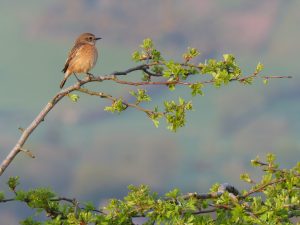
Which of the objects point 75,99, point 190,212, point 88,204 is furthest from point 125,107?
point 190,212

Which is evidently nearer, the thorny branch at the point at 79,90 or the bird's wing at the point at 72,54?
the thorny branch at the point at 79,90

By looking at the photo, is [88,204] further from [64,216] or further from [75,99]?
[75,99]

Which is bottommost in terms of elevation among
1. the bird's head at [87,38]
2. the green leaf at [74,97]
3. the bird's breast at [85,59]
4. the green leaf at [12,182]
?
the green leaf at [12,182]

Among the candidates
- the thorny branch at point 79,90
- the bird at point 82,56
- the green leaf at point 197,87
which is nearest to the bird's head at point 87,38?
the bird at point 82,56

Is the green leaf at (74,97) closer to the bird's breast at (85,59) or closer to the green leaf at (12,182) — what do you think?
the green leaf at (12,182)

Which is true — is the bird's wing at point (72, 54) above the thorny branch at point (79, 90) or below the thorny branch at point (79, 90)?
above

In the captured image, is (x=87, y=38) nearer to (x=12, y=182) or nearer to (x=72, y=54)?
(x=72, y=54)

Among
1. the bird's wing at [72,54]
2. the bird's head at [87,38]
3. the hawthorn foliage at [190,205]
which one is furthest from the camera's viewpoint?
the bird's head at [87,38]

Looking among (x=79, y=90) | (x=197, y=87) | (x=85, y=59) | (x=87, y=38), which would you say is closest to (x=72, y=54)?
(x=85, y=59)

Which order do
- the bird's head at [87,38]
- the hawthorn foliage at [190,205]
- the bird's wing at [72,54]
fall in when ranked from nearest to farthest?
1. the hawthorn foliage at [190,205]
2. the bird's wing at [72,54]
3. the bird's head at [87,38]

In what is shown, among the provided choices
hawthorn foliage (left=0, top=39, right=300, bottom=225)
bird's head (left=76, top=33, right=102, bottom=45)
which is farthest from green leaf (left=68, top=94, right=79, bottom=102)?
bird's head (left=76, top=33, right=102, bottom=45)

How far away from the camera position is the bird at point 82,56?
58.7 ft

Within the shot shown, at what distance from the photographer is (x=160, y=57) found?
41.8 feet

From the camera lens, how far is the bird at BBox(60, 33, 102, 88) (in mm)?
17891
